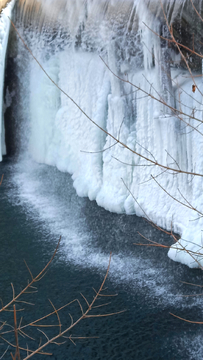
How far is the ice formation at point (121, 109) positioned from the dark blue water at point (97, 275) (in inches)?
12.5

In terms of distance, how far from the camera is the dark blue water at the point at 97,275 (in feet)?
10.9

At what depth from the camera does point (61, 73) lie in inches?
267

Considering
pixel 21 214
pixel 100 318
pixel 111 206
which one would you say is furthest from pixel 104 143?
pixel 100 318

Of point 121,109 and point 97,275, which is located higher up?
point 121,109

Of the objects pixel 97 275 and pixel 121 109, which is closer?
pixel 97 275

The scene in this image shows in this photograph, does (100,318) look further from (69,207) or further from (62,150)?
(62,150)

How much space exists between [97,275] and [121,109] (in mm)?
2133

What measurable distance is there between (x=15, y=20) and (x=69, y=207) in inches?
142

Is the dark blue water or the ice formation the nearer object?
the dark blue water

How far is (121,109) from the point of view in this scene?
17.2 ft

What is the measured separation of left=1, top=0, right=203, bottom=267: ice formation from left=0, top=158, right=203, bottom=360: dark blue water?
318mm

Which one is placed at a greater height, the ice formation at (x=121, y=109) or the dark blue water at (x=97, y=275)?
the ice formation at (x=121, y=109)

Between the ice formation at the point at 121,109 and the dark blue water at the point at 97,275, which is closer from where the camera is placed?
the dark blue water at the point at 97,275

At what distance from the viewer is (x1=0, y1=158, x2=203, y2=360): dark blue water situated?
131 inches
